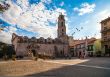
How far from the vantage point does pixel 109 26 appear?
234ft

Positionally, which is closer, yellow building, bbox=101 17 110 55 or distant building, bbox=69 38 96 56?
yellow building, bbox=101 17 110 55

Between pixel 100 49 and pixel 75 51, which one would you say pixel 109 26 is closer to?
pixel 100 49

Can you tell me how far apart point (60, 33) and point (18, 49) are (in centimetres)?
2218

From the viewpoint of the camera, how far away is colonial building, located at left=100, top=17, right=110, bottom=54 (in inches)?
2820

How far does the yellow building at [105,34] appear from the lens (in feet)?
235

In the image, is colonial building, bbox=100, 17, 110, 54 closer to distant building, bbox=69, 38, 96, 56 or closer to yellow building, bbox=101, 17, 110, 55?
yellow building, bbox=101, 17, 110, 55

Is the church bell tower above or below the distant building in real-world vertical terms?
above

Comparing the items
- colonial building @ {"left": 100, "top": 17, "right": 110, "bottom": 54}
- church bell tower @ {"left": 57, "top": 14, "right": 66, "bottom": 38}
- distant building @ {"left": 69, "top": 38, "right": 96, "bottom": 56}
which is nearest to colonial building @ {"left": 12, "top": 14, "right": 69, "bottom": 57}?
church bell tower @ {"left": 57, "top": 14, "right": 66, "bottom": 38}

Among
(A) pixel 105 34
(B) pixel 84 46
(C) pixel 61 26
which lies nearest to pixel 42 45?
(C) pixel 61 26

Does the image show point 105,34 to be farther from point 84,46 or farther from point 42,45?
point 42,45

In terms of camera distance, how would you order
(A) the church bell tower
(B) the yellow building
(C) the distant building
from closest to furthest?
(B) the yellow building < (C) the distant building < (A) the church bell tower

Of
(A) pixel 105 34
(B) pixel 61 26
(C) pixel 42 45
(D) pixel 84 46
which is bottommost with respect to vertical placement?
(D) pixel 84 46

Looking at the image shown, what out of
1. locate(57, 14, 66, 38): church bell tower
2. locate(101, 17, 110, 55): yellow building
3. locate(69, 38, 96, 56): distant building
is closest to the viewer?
locate(101, 17, 110, 55): yellow building

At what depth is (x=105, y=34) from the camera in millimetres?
74812
